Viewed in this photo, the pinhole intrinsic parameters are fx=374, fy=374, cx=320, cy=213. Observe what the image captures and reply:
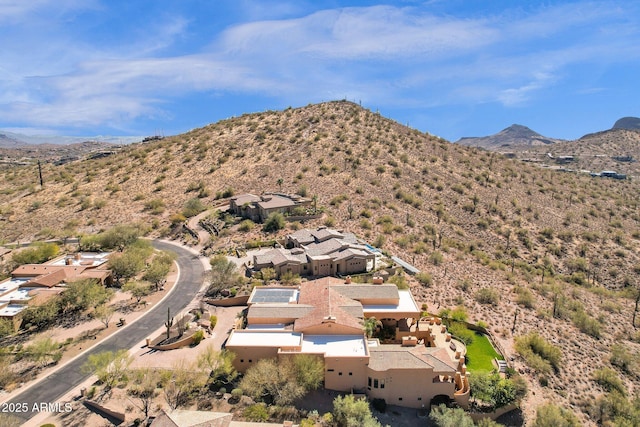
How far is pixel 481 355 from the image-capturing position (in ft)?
102

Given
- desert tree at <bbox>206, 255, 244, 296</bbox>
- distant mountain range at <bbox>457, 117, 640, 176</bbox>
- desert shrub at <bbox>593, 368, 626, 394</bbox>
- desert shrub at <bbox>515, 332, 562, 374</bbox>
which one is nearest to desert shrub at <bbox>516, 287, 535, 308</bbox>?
desert shrub at <bbox>515, 332, 562, 374</bbox>

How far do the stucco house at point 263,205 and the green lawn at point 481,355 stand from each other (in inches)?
1306

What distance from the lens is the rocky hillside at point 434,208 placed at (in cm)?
3891

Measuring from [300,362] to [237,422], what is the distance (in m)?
5.42

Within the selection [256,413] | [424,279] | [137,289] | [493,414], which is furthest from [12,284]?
[493,414]

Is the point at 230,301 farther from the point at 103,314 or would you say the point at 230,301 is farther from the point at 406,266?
the point at 406,266

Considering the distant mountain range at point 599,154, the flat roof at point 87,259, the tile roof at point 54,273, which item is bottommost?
the tile roof at point 54,273

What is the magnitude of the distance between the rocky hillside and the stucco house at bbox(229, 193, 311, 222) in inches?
209

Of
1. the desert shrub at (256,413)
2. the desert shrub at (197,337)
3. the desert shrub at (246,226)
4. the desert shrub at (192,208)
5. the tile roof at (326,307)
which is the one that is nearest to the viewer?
the desert shrub at (256,413)

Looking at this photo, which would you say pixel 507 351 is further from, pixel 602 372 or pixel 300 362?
pixel 300 362

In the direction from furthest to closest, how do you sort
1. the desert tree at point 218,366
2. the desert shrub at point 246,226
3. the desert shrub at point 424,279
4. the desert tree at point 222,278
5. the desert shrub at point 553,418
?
the desert shrub at point 246,226
the desert shrub at point 424,279
the desert tree at point 222,278
the desert tree at point 218,366
the desert shrub at point 553,418

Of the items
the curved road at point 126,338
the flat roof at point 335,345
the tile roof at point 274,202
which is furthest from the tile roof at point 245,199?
the flat roof at point 335,345

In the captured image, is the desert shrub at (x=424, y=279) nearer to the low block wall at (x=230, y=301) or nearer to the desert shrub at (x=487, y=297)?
the desert shrub at (x=487, y=297)

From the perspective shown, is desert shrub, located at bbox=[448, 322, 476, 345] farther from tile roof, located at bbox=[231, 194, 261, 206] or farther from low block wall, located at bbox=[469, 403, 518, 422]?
tile roof, located at bbox=[231, 194, 261, 206]
